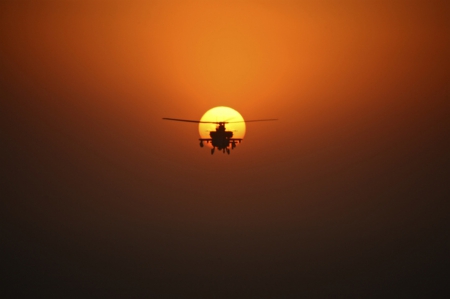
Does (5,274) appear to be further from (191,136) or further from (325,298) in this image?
(325,298)

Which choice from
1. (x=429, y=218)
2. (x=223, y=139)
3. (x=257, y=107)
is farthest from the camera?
(x=429, y=218)

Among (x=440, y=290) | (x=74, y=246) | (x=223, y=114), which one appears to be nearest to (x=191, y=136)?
(x=223, y=114)

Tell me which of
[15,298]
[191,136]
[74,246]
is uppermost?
[191,136]

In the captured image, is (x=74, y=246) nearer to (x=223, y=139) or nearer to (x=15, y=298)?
(x=15, y=298)

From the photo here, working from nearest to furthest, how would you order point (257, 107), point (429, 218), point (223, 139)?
point (223, 139), point (257, 107), point (429, 218)

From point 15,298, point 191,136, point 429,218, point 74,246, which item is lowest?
point 15,298

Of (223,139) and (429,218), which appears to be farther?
(429,218)

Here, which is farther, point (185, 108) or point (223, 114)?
point (185, 108)

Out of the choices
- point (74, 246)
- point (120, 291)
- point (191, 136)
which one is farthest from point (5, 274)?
point (191, 136)

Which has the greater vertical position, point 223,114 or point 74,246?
point 223,114
